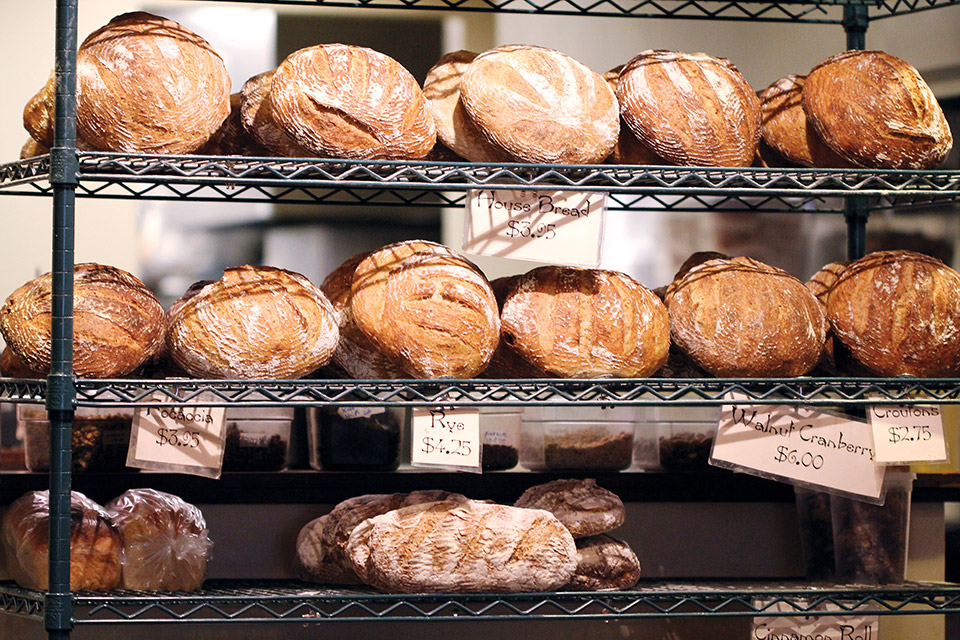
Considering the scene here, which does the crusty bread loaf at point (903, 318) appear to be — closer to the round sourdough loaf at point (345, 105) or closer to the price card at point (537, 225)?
the price card at point (537, 225)

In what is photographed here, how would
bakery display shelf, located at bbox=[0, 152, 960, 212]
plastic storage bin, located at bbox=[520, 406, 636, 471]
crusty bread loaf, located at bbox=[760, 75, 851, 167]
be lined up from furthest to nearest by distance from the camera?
plastic storage bin, located at bbox=[520, 406, 636, 471] < crusty bread loaf, located at bbox=[760, 75, 851, 167] < bakery display shelf, located at bbox=[0, 152, 960, 212]

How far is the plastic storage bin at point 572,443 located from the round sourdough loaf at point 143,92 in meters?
0.83

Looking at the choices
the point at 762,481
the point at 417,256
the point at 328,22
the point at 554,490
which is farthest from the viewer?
the point at 328,22

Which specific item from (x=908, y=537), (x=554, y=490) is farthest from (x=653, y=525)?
(x=908, y=537)

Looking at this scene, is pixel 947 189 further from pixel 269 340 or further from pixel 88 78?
pixel 88 78

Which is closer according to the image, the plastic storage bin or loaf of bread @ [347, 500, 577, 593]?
loaf of bread @ [347, 500, 577, 593]

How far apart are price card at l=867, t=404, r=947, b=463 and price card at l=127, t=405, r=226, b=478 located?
1.06 meters

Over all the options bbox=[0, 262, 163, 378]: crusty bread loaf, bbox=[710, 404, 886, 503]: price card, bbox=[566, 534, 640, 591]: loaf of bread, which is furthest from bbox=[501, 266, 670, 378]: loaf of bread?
bbox=[0, 262, 163, 378]: crusty bread loaf

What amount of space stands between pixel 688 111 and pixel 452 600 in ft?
2.86

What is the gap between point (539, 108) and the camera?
1559 mm

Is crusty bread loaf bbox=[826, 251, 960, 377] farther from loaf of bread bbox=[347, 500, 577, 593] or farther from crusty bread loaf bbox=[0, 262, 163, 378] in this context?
crusty bread loaf bbox=[0, 262, 163, 378]

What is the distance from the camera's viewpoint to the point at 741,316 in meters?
1.64

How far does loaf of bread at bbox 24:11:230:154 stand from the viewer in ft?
4.80

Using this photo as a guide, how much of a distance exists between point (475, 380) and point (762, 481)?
2.70 ft
